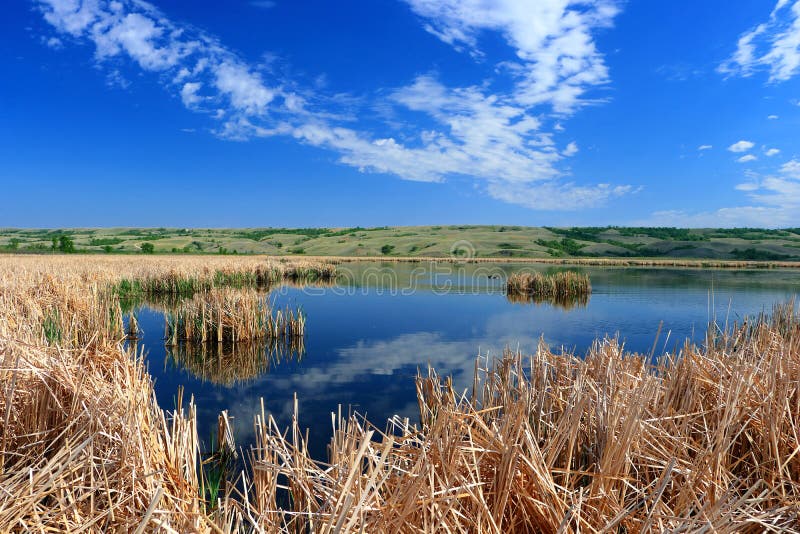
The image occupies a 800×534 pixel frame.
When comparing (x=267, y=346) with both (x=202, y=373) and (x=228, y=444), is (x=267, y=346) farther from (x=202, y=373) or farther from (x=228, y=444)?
(x=228, y=444)

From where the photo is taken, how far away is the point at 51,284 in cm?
1335

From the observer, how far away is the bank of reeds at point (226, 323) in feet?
40.4

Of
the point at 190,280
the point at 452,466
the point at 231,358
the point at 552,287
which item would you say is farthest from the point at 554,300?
the point at 452,466

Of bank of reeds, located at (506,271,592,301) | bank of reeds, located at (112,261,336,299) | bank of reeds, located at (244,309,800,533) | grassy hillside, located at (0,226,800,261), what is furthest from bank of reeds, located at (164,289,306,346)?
grassy hillside, located at (0,226,800,261)

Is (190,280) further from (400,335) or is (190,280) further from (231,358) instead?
(231,358)

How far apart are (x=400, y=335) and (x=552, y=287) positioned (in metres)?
13.6

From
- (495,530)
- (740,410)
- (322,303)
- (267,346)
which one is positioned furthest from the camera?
(322,303)

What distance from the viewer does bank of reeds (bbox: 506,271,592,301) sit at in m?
24.4

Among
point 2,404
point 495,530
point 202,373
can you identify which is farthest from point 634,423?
point 202,373

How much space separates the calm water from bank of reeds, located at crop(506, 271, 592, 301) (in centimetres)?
96

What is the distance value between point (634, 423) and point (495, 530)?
3.52ft

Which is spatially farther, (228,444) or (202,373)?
(202,373)

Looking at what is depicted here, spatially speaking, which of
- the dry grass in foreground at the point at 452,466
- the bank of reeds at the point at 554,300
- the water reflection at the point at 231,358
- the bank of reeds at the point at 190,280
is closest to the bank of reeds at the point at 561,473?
the dry grass in foreground at the point at 452,466

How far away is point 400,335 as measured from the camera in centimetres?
1406
